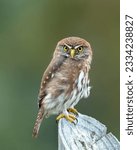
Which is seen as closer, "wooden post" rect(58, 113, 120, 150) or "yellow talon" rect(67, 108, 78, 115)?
"wooden post" rect(58, 113, 120, 150)

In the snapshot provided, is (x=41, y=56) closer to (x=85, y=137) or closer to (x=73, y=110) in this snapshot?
(x=73, y=110)

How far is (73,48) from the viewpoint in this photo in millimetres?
1463

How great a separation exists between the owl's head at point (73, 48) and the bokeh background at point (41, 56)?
0.24 meters

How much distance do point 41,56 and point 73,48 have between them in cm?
51

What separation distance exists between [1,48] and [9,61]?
5 cm

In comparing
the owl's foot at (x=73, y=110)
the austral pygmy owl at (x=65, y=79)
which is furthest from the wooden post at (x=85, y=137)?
the austral pygmy owl at (x=65, y=79)

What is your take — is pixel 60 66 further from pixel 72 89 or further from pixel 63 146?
pixel 63 146

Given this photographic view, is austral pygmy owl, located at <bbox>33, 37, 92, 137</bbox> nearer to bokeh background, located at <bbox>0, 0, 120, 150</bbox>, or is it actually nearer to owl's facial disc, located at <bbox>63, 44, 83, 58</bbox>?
owl's facial disc, located at <bbox>63, 44, 83, 58</bbox>

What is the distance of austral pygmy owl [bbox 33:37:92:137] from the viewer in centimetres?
148

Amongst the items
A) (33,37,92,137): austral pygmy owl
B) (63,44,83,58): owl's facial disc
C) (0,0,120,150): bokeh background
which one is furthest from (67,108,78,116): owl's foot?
(0,0,120,150): bokeh background

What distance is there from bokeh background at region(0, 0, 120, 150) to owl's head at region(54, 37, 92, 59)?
0.24m

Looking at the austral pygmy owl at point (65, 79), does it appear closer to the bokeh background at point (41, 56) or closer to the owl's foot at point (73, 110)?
the owl's foot at point (73, 110)

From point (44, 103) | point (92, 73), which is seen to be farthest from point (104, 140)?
point (92, 73)

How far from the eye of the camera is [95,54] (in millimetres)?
1824
